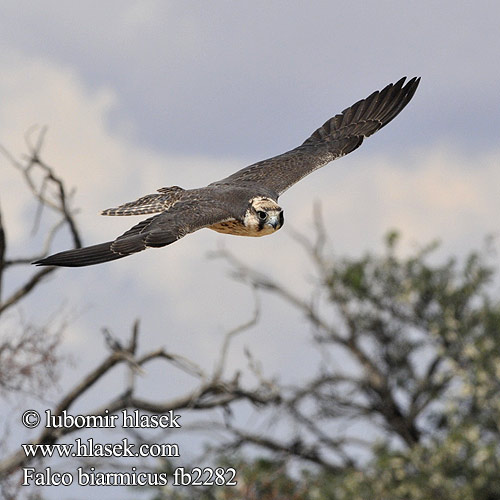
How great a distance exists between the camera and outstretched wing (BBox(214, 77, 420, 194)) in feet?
30.2

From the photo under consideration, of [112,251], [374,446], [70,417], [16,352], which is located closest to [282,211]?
[112,251]

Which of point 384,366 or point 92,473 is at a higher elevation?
point 384,366

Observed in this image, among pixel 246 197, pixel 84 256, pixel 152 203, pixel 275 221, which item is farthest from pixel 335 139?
pixel 84 256

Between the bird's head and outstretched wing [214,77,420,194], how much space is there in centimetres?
125

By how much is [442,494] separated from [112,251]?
33.7 feet

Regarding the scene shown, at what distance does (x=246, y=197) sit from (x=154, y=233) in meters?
1.10

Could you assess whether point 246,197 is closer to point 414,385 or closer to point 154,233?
point 154,233

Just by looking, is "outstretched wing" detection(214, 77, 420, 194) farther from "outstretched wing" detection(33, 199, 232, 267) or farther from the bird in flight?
"outstretched wing" detection(33, 199, 232, 267)

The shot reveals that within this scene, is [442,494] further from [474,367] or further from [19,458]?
[19,458]

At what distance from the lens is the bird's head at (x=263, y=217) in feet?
24.9

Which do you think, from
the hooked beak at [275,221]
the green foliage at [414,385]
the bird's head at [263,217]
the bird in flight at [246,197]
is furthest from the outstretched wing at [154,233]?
the green foliage at [414,385]

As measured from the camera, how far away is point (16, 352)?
10523 millimetres

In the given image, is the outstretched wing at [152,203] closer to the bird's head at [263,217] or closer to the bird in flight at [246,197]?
the bird in flight at [246,197]

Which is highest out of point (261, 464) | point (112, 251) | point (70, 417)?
point (261, 464)
